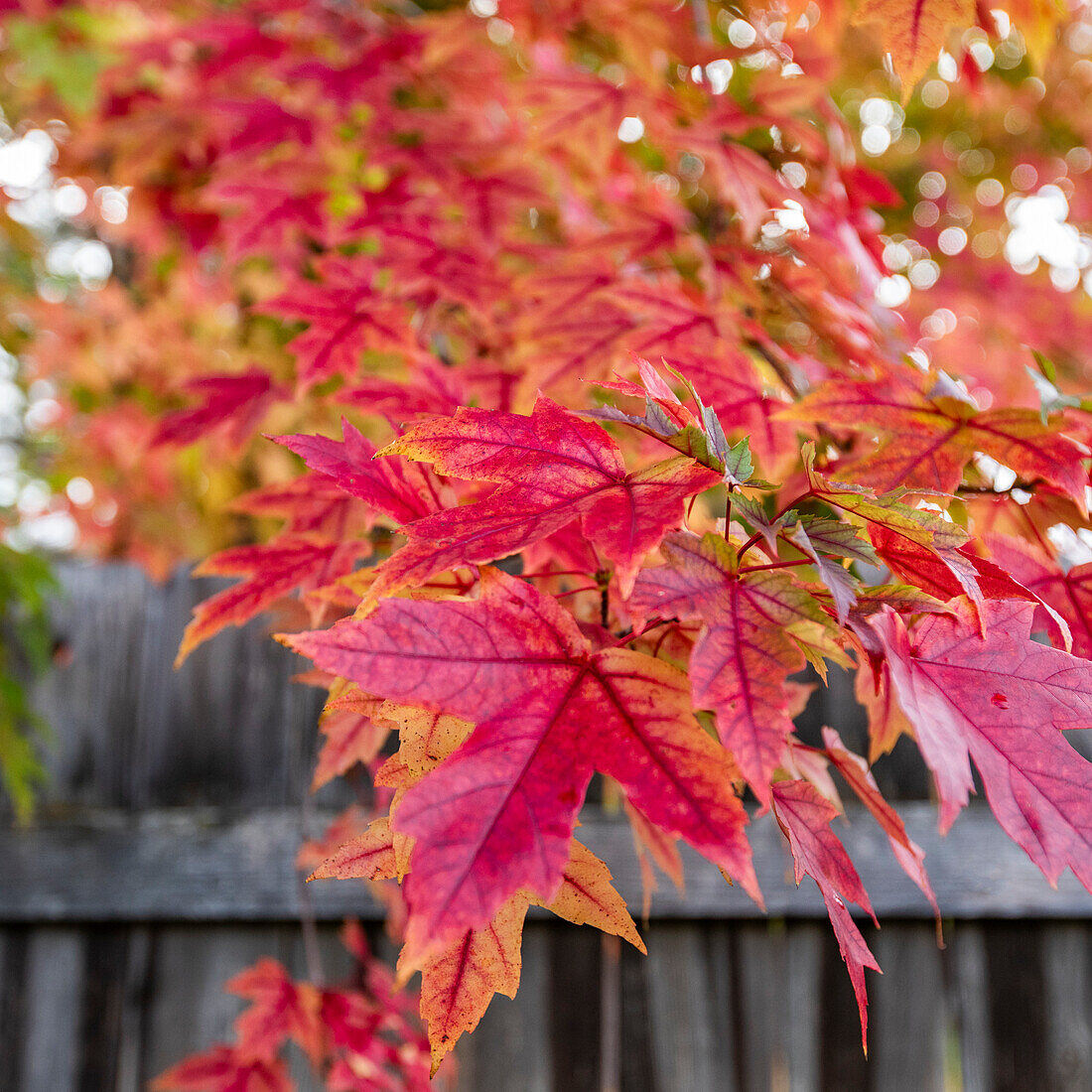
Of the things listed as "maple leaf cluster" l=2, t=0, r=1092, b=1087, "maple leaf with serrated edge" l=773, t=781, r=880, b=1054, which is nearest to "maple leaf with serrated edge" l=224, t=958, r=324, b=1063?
"maple leaf cluster" l=2, t=0, r=1092, b=1087

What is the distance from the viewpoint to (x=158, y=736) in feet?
5.76

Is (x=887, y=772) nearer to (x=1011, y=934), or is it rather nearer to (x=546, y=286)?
(x=1011, y=934)

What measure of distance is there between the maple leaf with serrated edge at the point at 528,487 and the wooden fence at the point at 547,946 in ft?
3.76

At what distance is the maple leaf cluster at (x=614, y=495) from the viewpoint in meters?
0.49

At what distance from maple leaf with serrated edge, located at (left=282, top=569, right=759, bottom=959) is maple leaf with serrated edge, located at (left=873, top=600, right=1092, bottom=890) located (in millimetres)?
134

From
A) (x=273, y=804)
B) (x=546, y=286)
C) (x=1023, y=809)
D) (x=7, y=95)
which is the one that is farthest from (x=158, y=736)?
(x=7, y=95)

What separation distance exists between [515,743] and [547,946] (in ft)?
4.27

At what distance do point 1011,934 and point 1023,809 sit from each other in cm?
133

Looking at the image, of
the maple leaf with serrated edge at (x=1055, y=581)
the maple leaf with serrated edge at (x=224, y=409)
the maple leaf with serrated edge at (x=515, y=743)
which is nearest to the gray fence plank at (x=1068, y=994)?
the maple leaf with serrated edge at (x=1055, y=581)

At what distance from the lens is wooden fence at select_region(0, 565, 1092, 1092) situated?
5.09 ft

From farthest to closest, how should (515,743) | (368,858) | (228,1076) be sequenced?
(228,1076), (368,858), (515,743)

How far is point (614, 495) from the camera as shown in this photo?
22.5 inches

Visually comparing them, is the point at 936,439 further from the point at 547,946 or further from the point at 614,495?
the point at 547,946

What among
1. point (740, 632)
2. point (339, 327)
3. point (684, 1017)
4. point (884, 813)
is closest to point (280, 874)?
point (684, 1017)
